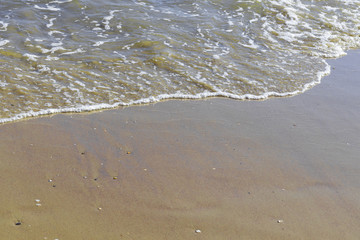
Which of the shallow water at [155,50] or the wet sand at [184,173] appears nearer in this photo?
the wet sand at [184,173]

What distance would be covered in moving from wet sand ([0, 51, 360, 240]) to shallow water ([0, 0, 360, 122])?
0.66 metres

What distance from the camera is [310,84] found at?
702 centimetres

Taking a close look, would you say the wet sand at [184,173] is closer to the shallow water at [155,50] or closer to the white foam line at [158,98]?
the white foam line at [158,98]

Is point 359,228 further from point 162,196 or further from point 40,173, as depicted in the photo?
point 40,173

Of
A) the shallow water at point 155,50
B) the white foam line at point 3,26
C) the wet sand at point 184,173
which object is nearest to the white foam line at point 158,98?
the shallow water at point 155,50

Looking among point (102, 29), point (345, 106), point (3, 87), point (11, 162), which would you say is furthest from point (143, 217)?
point (102, 29)

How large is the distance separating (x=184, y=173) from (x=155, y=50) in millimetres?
3832

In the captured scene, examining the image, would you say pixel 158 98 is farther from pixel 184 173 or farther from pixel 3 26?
pixel 3 26

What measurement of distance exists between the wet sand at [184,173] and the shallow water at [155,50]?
658mm

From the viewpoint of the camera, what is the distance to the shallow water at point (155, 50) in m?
6.11

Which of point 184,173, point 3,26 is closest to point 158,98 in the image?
point 184,173

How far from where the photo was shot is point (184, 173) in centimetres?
441

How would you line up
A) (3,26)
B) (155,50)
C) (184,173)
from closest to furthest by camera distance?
1. (184,173)
2. (155,50)
3. (3,26)

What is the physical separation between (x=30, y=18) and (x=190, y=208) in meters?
6.60
